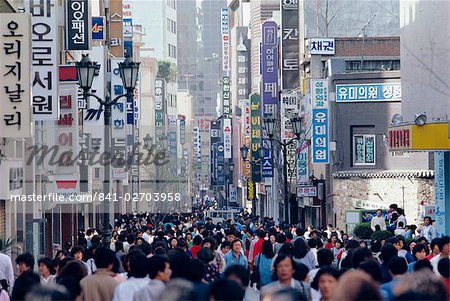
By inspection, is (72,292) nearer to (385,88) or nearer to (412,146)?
(412,146)

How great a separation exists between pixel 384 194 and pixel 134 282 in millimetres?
33987

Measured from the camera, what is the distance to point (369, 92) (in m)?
47.0

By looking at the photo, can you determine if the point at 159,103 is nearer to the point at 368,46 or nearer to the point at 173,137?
the point at 173,137

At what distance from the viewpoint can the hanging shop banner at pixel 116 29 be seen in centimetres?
6731

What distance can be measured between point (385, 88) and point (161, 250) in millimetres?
31746

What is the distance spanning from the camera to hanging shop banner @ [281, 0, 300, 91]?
5881 cm

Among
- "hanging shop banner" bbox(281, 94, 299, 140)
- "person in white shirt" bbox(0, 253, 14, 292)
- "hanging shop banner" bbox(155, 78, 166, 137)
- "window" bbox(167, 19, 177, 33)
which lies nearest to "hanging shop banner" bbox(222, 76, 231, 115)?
"window" bbox(167, 19, 177, 33)

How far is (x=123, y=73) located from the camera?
2195cm

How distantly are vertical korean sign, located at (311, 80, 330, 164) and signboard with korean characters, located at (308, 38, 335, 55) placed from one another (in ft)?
20.9

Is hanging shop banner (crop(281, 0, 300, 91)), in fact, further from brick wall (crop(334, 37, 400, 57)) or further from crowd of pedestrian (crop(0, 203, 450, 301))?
crowd of pedestrian (crop(0, 203, 450, 301))

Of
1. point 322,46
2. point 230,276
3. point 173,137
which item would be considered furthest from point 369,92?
point 173,137

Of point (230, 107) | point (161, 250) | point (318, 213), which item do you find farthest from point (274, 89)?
point (230, 107)

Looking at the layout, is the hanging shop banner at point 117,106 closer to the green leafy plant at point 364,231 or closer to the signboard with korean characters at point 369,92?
the signboard with korean characters at point 369,92

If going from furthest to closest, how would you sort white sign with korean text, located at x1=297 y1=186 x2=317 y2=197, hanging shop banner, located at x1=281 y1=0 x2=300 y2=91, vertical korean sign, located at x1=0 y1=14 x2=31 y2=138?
1. hanging shop banner, located at x1=281 y1=0 x2=300 y2=91
2. white sign with korean text, located at x1=297 y1=186 x2=317 y2=197
3. vertical korean sign, located at x1=0 y1=14 x2=31 y2=138
